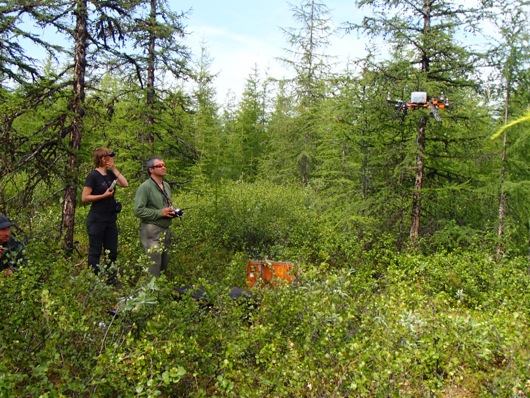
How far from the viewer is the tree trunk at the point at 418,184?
29.8ft

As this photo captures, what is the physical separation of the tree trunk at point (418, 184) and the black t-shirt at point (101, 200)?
616 centimetres

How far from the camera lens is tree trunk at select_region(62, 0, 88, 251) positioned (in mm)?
7016

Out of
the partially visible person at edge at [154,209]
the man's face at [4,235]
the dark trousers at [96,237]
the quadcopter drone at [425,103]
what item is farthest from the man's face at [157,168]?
the quadcopter drone at [425,103]

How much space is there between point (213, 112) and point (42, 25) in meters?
23.1

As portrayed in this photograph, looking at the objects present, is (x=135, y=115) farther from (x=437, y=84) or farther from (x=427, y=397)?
(x=427, y=397)

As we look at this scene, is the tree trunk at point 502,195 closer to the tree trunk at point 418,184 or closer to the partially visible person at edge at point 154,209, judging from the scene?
the tree trunk at point 418,184

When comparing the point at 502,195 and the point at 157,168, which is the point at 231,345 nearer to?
the point at 157,168

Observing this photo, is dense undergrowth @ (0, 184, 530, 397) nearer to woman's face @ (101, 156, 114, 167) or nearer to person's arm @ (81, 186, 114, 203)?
person's arm @ (81, 186, 114, 203)

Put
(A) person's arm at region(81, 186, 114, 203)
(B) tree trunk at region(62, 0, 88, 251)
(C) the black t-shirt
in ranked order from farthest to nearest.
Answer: (B) tree trunk at region(62, 0, 88, 251), (C) the black t-shirt, (A) person's arm at region(81, 186, 114, 203)

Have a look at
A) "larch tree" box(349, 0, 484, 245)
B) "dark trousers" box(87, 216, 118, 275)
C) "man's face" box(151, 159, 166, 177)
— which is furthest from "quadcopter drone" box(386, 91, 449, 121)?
"dark trousers" box(87, 216, 118, 275)

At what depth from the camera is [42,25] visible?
22.4 ft

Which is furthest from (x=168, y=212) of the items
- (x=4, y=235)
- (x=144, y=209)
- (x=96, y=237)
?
(x=4, y=235)

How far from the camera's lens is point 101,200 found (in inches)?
233

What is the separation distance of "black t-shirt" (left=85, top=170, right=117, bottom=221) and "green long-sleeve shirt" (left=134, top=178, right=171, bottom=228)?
0.41m
